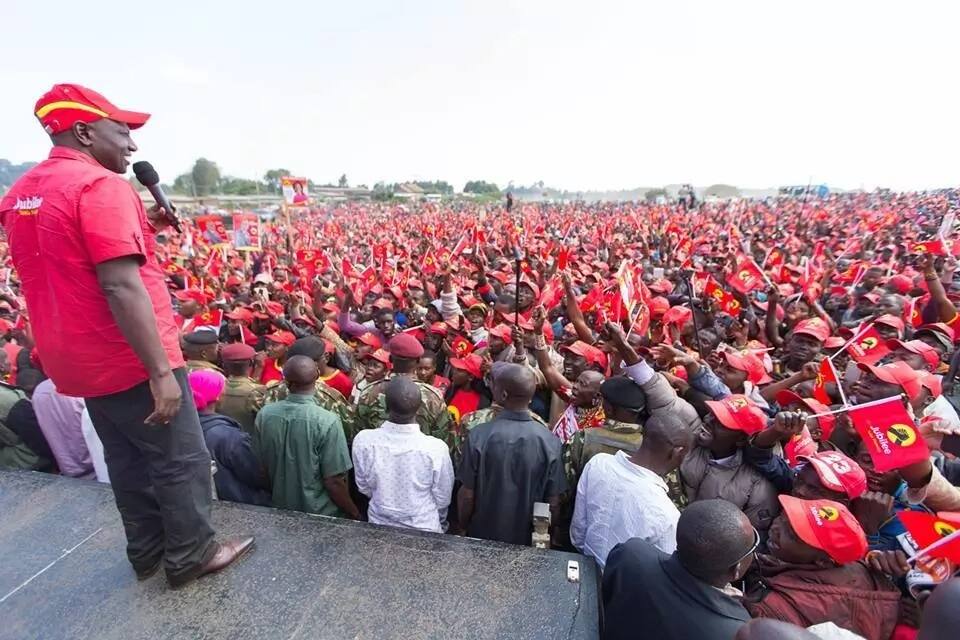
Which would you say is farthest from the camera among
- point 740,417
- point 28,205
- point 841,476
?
point 740,417

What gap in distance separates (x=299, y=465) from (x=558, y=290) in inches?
187

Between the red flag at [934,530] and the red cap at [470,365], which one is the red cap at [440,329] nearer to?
the red cap at [470,365]

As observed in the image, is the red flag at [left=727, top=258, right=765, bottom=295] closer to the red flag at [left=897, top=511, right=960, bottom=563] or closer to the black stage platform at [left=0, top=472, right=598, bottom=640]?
the red flag at [left=897, top=511, right=960, bottom=563]

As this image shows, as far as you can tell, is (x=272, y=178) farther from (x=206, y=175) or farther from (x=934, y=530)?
(x=934, y=530)

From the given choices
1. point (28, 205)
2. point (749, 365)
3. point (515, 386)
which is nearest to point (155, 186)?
point (28, 205)

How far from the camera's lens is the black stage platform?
1921 mm

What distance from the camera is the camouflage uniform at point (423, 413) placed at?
137 inches

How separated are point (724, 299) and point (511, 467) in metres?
4.77

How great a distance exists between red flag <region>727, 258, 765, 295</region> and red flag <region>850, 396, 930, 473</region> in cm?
489

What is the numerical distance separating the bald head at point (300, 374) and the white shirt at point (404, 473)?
49 centimetres

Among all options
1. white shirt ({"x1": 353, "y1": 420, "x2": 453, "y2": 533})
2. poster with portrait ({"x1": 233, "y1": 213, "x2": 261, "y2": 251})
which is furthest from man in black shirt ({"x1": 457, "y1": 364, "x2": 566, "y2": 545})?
poster with portrait ({"x1": 233, "y1": 213, "x2": 261, "y2": 251})

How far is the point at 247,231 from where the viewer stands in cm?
1248

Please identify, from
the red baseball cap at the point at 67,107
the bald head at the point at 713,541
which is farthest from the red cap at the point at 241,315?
the bald head at the point at 713,541

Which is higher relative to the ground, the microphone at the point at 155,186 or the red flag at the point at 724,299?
the microphone at the point at 155,186
